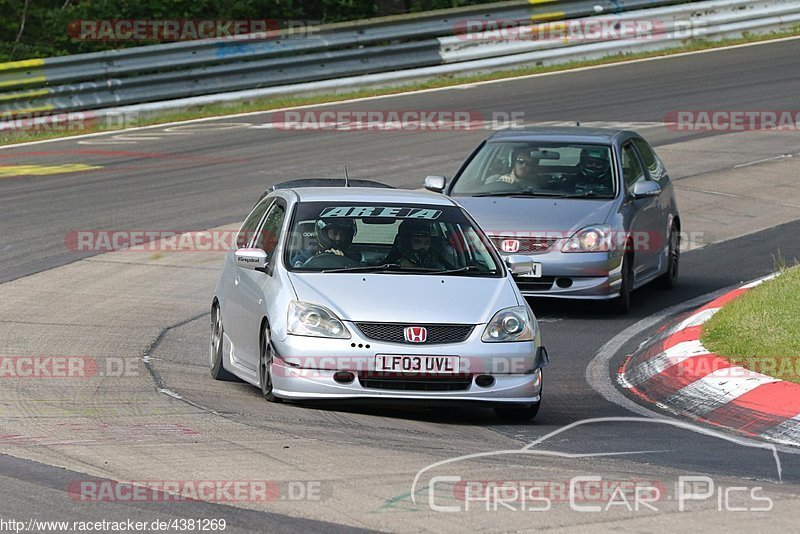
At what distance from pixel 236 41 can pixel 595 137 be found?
40.3ft

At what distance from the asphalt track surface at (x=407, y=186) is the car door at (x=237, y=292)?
1.36 feet

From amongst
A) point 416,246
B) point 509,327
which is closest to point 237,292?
point 416,246

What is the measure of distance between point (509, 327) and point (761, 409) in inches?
65.5

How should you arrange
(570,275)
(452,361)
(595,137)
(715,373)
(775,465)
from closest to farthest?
(775,465)
(452,361)
(715,373)
(570,275)
(595,137)

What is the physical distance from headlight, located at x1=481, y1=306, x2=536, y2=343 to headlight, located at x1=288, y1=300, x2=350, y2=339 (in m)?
0.90

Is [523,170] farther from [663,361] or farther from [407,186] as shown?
[407,186]

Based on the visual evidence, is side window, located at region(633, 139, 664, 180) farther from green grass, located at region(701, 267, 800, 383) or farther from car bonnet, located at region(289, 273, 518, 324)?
car bonnet, located at region(289, 273, 518, 324)

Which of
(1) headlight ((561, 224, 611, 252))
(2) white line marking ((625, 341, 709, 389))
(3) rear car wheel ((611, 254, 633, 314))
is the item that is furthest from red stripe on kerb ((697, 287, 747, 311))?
(2) white line marking ((625, 341, 709, 389))

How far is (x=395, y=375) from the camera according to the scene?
8.95 meters

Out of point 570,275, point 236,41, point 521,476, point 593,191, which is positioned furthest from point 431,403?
point 236,41

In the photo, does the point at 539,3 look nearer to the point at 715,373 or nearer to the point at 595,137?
the point at 595,137

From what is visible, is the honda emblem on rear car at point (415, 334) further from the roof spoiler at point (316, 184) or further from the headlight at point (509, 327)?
Result: the roof spoiler at point (316, 184)

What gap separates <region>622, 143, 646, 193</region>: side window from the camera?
48.1 feet

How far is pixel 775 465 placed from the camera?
790cm
